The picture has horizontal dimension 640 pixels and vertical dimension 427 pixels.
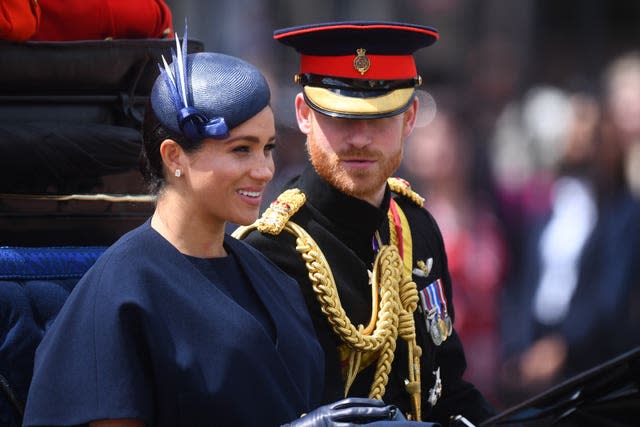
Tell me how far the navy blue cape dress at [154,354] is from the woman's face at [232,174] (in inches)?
5.4

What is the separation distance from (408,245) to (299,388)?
114 cm

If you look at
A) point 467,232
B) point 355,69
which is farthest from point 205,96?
point 467,232

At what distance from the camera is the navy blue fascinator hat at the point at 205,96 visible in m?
2.96

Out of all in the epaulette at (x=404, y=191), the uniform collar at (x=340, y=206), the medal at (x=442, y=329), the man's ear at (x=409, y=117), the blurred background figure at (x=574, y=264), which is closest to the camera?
the uniform collar at (x=340, y=206)

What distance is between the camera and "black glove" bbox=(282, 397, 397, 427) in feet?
9.28

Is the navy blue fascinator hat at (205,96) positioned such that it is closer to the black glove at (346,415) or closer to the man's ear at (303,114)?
the black glove at (346,415)

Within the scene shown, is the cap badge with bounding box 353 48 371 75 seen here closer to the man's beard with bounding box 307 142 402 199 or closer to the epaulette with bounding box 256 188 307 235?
the man's beard with bounding box 307 142 402 199

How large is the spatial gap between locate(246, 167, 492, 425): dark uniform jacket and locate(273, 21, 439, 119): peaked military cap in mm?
238

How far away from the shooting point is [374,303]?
384 cm

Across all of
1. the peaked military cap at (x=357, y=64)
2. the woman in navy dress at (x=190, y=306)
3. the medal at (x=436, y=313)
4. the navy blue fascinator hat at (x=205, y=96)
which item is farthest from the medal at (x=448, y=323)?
the navy blue fascinator hat at (x=205, y=96)

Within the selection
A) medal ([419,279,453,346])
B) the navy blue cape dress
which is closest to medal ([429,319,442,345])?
medal ([419,279,453,346])

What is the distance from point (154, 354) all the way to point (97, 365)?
117mm

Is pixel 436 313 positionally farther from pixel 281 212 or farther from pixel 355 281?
pixel 281 212

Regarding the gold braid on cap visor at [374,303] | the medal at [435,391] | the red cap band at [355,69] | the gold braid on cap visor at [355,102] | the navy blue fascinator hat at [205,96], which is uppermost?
the navy blue fascinator hat at [205,96]
